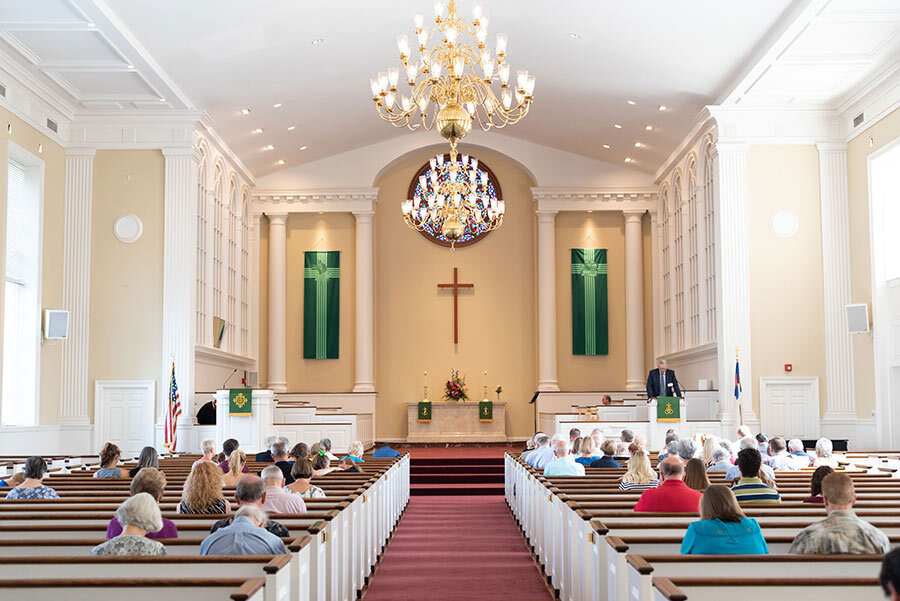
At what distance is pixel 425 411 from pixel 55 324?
7682 millimetres

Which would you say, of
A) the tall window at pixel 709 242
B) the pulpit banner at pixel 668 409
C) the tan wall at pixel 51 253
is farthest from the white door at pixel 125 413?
the tall window at pixel 709 242

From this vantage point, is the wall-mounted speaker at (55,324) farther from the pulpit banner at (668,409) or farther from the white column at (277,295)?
the pulpit banner at (668,409)

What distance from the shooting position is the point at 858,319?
539 inches

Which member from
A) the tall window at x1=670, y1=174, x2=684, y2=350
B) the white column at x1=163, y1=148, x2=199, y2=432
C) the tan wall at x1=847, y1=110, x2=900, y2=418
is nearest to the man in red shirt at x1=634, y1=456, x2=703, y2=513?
the tan wall at x1=847, y1=110, x2=900, y2=418

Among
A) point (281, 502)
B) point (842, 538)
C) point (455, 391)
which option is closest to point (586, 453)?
point (281, 502)

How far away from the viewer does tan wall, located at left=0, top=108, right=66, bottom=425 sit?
13812 millimetres

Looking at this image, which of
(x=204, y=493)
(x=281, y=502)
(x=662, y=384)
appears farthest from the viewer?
(x=662, y=384)

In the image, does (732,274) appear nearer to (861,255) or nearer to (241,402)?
(861,255)

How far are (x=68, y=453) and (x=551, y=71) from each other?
9.29 m

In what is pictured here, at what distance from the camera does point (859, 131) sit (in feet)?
45.4

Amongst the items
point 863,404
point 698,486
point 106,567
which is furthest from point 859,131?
point 106,567

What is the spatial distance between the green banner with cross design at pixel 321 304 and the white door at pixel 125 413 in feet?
18.2

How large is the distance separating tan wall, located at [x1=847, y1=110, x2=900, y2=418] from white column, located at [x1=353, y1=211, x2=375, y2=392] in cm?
925

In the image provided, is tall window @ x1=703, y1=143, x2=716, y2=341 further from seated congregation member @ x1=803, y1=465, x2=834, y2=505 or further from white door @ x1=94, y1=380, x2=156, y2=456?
seated congregation member @ x1=803, y1=465, x2=834, y2=505
